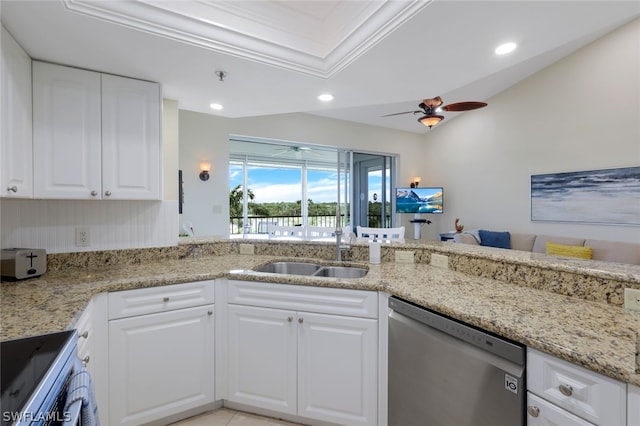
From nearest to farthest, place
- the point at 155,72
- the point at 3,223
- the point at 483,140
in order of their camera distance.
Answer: the point at 3,223, the point at 155,72, the point at 483,140

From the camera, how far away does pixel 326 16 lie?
5.94 ft

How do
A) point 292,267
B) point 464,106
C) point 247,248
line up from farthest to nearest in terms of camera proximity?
point 464,106
point 247,248
point 292,267

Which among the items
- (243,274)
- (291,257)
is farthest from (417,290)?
(291,257)

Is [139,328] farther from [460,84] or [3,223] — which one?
[460,84]

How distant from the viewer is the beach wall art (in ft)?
12.2

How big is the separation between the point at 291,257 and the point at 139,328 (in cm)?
112

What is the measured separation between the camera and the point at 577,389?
0.83m

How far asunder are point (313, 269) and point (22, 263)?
5.60 ft

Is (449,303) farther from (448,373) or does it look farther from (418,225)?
(418,225)

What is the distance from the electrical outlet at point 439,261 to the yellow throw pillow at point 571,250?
3019 mm

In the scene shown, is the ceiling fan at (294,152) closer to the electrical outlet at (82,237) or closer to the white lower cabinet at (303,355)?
the electrical outlet at (82,237)

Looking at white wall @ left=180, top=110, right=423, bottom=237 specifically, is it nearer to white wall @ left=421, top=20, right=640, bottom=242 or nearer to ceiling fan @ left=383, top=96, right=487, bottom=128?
ceiling fan @ left=383, top=96, right=487, bottom=128

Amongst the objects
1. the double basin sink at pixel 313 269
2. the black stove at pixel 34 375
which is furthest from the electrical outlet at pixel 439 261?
the black stove at pixel 34 375

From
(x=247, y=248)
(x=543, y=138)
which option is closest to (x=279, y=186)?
(x=247, y=248)
